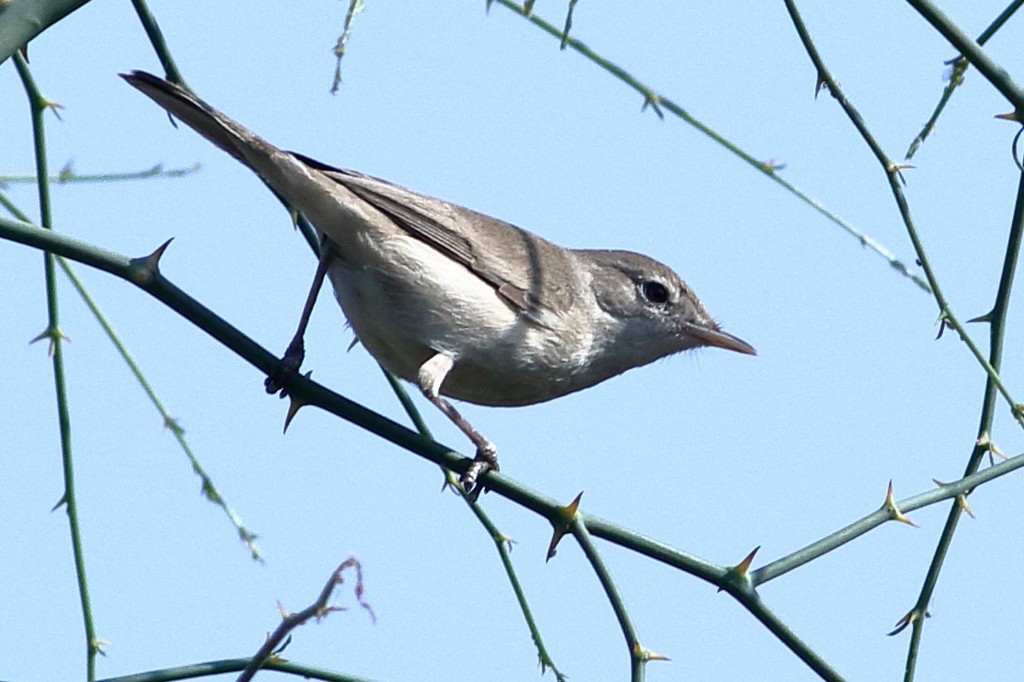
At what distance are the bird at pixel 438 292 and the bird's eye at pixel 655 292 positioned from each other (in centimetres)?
52

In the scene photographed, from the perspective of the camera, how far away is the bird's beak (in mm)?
5836

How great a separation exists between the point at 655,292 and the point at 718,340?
14.1 inches

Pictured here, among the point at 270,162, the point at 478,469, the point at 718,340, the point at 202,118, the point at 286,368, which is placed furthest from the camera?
the point at 718,340

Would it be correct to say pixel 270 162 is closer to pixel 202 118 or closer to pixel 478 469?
pixel 202 118

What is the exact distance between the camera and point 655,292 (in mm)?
5930

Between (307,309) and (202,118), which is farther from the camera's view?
(307,309)

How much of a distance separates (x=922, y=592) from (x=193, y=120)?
2459 mm

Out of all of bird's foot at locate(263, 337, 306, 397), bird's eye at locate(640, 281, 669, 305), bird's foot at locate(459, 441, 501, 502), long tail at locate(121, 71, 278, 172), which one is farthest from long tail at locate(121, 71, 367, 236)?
bird's eye at locate(640, 281, 669, 305)

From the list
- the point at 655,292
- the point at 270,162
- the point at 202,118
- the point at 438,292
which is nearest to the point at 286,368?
the point at 202,118

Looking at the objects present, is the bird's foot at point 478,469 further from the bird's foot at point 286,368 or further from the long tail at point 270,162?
the long tail at point 270,162

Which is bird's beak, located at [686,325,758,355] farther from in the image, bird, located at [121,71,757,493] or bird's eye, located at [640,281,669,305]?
bird, located at [121,71,757,493]

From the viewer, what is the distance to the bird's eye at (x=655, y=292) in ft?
19.4

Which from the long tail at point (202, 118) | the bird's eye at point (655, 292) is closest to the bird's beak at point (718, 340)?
the bird's eye at point (655, 292)

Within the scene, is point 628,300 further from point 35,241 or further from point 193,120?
point 35,241
